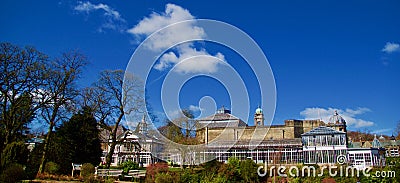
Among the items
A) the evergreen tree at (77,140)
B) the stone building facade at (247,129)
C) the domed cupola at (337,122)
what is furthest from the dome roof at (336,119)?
the evergreen tree at (77,140)

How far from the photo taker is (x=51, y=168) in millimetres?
18203

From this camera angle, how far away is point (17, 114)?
1616 cm

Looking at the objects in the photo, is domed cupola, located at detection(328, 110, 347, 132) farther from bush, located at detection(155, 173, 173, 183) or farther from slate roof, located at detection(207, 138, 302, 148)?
bush, located at detection(155, 173, 173, 183)

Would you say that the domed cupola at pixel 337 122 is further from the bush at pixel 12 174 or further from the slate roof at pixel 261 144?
the bush at pixel 12 174

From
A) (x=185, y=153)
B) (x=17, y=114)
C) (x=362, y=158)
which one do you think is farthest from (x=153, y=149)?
(x=362, y=158)

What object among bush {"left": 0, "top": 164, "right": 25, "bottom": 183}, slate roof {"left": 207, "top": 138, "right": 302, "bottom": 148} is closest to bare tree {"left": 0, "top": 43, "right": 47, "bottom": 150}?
bush {"left": 0, "top": 164, "right": 25, "bottom": 183}

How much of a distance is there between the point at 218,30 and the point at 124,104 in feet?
47.0

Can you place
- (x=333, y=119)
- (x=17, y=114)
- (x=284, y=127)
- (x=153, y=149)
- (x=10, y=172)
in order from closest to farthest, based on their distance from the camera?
(x=10, y=172) < (x=17, y=114) < (x=153, y=149) < (x=333, y=119) < (x=284, y=127)

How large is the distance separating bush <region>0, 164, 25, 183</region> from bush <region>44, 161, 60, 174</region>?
12.3ft

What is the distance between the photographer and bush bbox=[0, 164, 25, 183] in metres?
13.5

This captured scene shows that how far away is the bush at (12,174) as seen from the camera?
13484 mm

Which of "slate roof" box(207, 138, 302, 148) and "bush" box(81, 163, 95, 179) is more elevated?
"slate roof" box(207, 138, 302, 148)

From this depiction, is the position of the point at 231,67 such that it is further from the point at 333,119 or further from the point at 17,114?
the point at 333,119

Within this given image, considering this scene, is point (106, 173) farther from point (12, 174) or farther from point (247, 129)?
point (247, 129)
